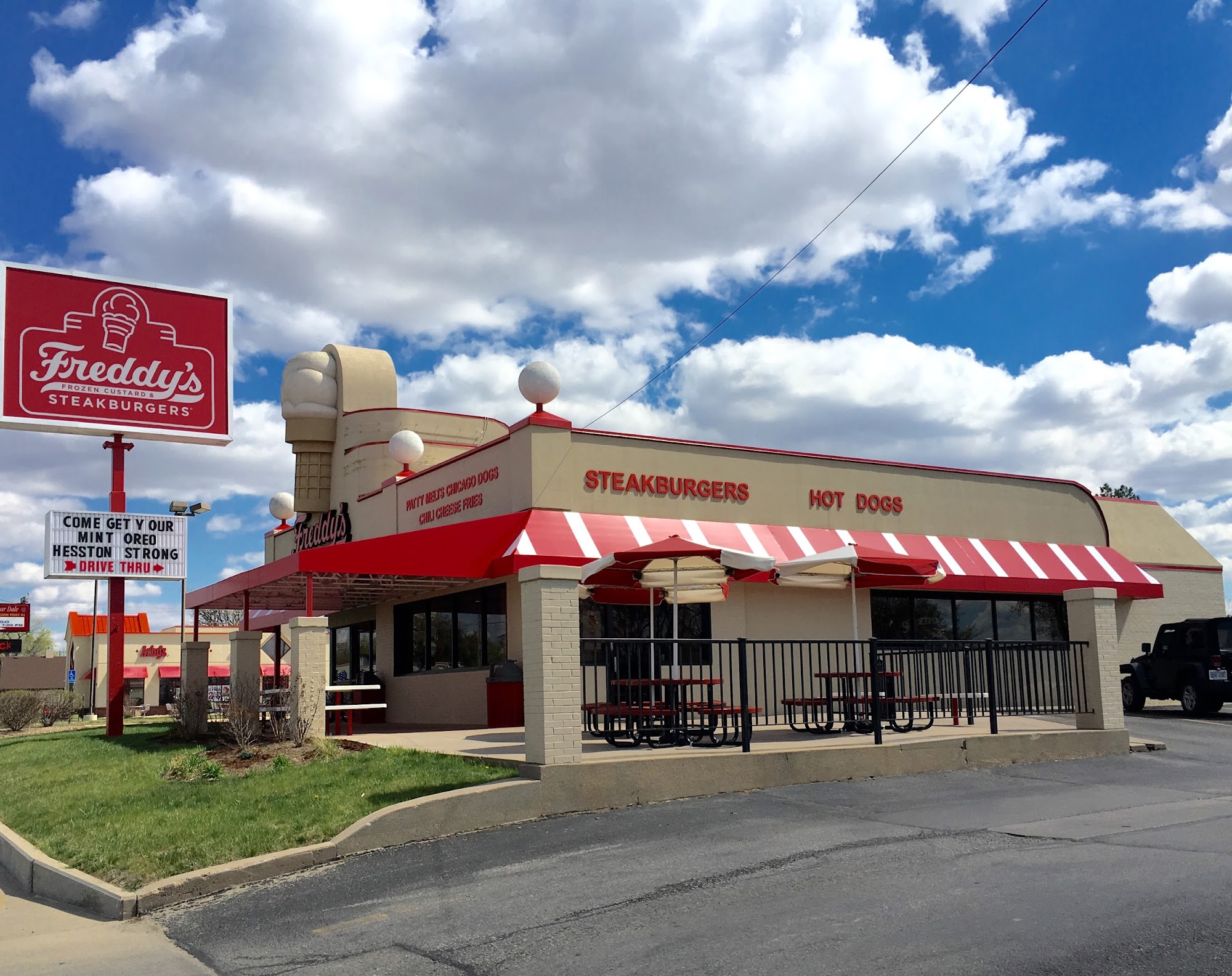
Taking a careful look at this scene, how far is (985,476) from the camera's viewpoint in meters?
24.0

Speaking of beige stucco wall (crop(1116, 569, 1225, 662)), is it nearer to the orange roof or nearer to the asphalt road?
the asphalt road

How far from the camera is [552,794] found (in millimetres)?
10219

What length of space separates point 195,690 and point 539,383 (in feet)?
24.9

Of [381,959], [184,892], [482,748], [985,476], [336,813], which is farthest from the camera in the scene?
[985,476]

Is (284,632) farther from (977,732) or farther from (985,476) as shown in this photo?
(977,732)

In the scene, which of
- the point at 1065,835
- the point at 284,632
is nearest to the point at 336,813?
the point at 1065,835

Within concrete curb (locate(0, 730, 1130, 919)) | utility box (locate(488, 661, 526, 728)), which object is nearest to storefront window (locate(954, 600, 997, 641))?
concrete curb (locate(0, 730, 1130, 919))

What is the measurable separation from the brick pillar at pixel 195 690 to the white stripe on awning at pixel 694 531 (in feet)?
27.9

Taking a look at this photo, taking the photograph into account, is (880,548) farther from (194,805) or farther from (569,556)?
(194,805)

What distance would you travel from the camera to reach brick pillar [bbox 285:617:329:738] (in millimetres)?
15234

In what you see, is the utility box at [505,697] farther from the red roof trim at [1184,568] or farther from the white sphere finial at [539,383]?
Answer: the red roof trim at [1184,568]

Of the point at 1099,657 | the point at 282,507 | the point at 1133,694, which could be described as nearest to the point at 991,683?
the point at 1099,657

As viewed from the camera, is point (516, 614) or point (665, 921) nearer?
point (665, 921)

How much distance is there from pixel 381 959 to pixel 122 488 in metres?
15.7
